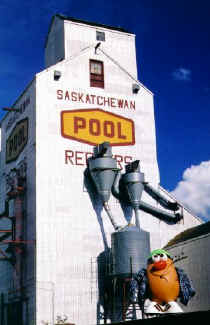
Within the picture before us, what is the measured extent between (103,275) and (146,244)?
13.7 feet

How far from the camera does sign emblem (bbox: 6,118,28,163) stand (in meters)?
40.5

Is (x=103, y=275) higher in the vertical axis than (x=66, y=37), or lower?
lower

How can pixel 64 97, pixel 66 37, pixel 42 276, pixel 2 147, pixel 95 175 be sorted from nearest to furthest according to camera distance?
1. pixel 42 276
2. pixel 95 175
3. pixel 64 97
4. pixel 66 37
5. pixel 2 147

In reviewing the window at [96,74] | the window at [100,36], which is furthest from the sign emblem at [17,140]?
the window at [100,36]

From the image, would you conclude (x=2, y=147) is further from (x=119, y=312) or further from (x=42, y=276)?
(x=119, y=312)

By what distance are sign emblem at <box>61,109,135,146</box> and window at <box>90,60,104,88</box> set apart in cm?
250

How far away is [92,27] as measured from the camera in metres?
46.3

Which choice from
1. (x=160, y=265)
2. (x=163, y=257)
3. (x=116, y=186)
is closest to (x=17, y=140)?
(x=116, y=186)

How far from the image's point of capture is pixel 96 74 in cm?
4125

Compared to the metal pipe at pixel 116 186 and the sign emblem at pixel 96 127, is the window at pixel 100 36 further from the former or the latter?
the metal pipe at pixel 116 186

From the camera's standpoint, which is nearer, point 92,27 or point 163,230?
point 163,230

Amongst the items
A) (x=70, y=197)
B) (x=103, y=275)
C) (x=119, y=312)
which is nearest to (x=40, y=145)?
(x=70, y=197)

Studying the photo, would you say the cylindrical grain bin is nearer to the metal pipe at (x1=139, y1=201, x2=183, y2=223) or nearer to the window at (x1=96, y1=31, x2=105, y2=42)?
the metal pipe at (x1=139, y1=201, x2=183, y2=223)

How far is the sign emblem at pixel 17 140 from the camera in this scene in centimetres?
4053
